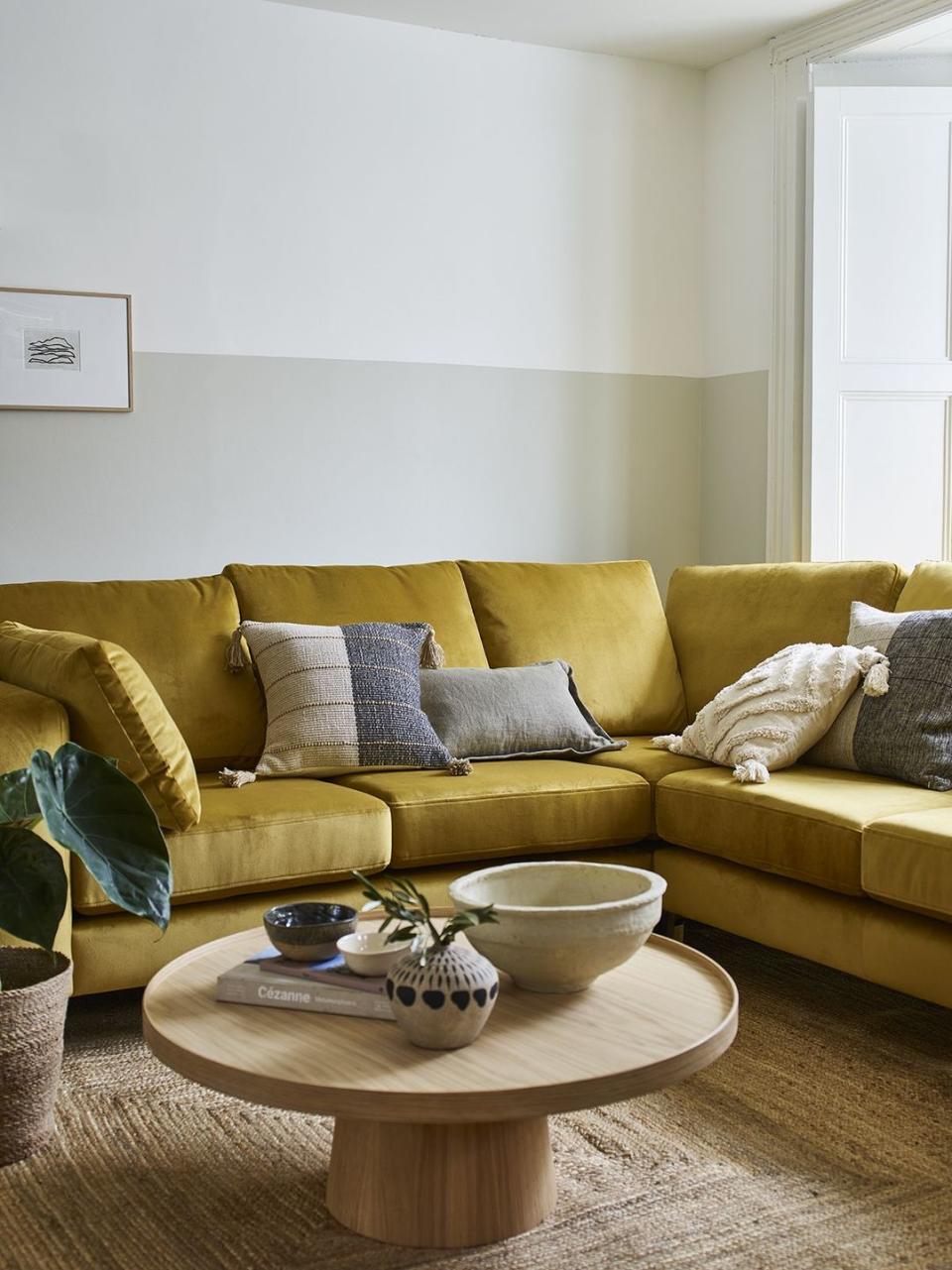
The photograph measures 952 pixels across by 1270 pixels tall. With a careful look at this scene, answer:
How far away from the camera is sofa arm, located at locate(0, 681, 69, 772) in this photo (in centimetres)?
243

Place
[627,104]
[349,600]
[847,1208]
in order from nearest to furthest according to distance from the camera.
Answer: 1. [847,1208]
2. [349,600]
3. [627,104]

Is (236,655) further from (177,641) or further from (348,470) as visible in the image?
(348,470)

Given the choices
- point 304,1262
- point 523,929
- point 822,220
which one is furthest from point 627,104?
point 304,1262

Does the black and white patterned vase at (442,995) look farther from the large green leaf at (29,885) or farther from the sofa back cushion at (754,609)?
the sofa back cushion at (754,609)

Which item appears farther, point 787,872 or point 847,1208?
point 787,872

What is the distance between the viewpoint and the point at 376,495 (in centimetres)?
438

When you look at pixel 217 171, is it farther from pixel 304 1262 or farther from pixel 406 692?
pixel 304 1262

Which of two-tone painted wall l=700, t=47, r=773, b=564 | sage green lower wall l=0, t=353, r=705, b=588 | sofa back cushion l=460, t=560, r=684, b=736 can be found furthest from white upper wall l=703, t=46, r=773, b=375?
sofa back cushion l=460, t=560, r=684, b=736

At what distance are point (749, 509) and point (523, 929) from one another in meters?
3.19

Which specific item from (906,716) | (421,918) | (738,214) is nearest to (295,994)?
(421,918)

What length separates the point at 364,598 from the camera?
140 inches

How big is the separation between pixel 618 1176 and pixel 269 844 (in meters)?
1.00

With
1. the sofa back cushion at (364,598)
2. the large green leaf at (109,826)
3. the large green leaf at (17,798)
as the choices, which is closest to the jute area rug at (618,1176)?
the large green leaf at (109,826)

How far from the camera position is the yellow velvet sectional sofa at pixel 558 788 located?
261cm
